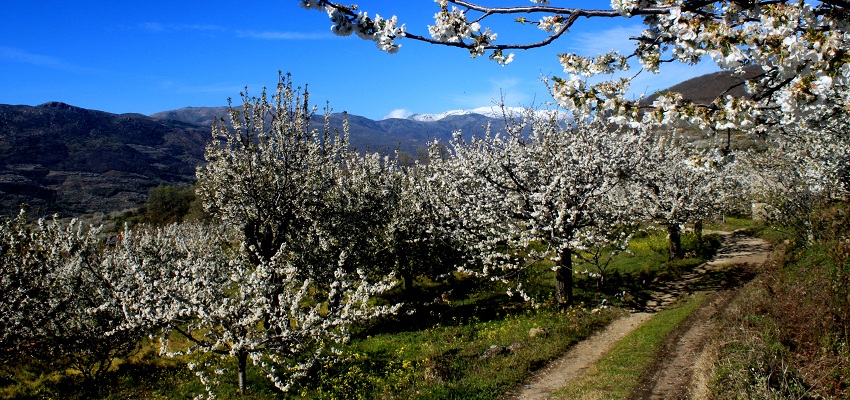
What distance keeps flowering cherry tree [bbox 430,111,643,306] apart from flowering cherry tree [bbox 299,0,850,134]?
431 inches

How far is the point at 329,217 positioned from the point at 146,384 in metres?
8.19

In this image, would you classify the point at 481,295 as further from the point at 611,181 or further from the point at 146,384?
the point at 146,384

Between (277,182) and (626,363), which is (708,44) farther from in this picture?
(277,182)

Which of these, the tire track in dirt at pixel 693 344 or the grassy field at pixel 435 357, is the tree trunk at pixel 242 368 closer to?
the grassy field at pixel 435 357

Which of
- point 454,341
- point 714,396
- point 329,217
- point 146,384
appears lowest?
point 146,384

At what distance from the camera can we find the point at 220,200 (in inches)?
590

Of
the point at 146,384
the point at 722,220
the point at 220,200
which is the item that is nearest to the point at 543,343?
the point at 220,200

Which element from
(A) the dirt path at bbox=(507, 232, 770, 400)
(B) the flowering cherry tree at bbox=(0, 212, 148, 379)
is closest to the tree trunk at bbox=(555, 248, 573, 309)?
(A) the dirt path at bbox=(507, 232, 770, 400)

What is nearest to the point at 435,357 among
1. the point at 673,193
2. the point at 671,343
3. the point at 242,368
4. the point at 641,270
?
the point at 242,368

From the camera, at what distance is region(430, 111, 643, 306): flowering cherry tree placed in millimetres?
16406

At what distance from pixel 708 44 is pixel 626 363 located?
10.2 meters

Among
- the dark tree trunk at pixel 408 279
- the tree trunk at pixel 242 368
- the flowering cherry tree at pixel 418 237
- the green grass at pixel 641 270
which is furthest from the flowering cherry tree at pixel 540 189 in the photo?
the tree trunk at pixel 242 368

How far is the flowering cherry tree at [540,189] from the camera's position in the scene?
1641cm

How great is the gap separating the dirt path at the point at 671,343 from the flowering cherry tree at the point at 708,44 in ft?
25.4
